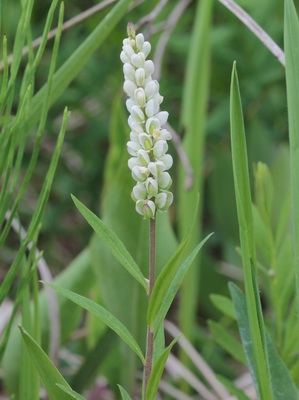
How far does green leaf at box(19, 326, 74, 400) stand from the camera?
456 millimetres

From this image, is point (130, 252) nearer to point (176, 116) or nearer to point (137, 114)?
point (137, 114)

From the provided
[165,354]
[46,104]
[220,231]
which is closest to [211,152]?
[220,231]

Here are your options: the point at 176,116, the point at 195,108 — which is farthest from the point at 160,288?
the point at 176,116

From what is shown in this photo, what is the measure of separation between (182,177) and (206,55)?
18 centimetres

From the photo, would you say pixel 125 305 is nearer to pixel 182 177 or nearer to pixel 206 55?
pixel 182 177

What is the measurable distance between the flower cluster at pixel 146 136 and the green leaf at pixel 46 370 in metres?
0.11

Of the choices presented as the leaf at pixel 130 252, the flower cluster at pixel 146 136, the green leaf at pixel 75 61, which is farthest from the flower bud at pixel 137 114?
the leaf at pixel 130 252

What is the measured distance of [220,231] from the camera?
1382 mm

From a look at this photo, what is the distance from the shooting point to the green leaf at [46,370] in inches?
18.0

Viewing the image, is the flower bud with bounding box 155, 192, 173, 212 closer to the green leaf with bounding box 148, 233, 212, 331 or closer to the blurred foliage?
the green leaf with bounding box 148, 233, 212, 331

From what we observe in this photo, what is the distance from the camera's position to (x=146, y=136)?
0.41m

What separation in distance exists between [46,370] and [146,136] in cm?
17

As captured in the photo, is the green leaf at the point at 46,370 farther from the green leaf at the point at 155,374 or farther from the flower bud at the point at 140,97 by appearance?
the flower bud at the point at 140,97

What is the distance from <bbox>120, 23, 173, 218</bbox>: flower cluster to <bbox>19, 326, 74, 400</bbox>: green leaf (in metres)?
0.11
